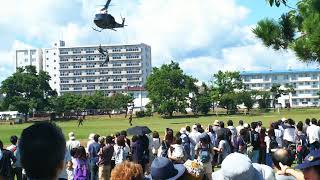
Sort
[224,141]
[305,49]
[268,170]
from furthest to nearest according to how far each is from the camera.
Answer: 1. [224,141]
2. [305,49]
3. [268,170]

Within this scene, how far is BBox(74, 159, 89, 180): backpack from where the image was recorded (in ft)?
37.6

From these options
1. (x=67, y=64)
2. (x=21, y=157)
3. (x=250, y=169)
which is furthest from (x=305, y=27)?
(x=67, y=64)

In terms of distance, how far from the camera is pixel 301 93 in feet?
499

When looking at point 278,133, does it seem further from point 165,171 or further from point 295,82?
point 295,82

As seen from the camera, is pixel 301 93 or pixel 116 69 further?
pixel 116 69

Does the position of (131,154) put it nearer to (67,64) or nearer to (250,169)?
(250,169)

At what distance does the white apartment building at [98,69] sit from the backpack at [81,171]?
149 metres

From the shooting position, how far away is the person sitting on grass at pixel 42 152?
2875 mm

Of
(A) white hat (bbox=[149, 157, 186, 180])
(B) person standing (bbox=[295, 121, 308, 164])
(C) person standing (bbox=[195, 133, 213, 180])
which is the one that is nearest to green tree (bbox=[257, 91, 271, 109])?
(B) person standing (bbox=[295, 121, 308, 164])

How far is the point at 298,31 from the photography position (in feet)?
38.8

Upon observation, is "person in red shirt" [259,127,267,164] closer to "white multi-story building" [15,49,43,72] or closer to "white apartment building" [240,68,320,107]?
"white apartment building" [240,68,320,107]

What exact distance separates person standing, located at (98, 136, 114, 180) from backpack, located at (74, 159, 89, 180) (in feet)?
4.28

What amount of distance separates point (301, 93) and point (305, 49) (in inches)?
5752

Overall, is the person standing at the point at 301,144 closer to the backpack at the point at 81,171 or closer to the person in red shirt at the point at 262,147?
the person in red shirt at the point at 262,147
